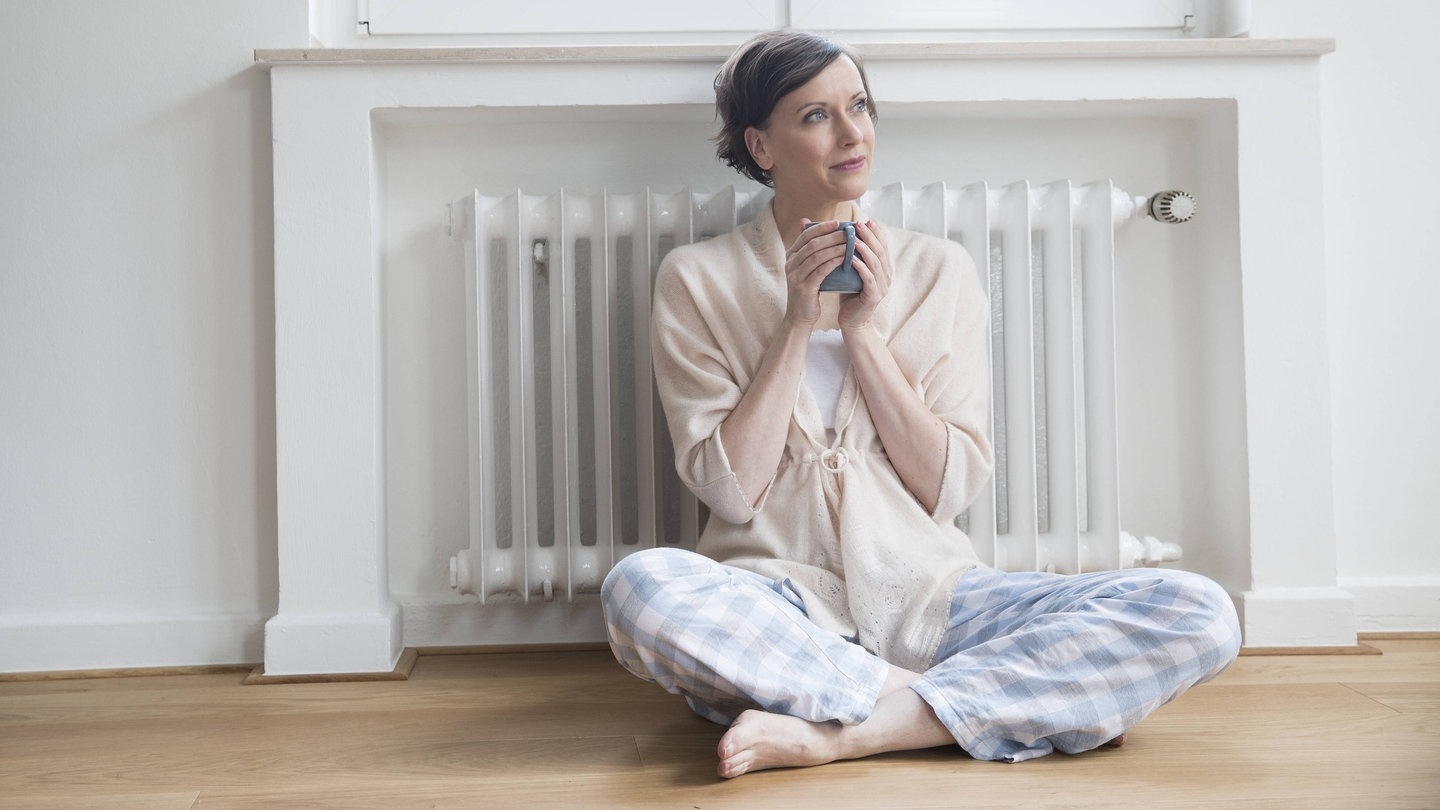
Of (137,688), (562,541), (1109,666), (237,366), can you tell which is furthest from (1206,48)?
(137,688)

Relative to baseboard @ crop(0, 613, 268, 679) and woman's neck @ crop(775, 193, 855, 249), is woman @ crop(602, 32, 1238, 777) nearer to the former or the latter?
woman's neck @ crop(775, 193, 855, 249)

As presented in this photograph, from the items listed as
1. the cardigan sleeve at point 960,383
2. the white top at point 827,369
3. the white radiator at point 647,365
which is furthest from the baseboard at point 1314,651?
the white top at point 827,369

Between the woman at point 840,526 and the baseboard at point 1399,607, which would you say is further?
the baseboard at point 1399,607

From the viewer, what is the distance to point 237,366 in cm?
154

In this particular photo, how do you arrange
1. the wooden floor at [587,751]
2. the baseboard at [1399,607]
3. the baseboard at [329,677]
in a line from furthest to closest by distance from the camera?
the baseboard at [1399,607] < the baseboard at [329,677] < the wooden floor at [587,751]

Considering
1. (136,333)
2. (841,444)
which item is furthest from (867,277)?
(136,333)

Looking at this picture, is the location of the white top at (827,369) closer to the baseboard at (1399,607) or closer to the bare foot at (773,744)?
the bare foot at (773,744)

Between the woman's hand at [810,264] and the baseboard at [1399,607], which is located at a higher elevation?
the woman's hand at [810,264]

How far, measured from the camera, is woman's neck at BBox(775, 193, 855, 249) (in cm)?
136

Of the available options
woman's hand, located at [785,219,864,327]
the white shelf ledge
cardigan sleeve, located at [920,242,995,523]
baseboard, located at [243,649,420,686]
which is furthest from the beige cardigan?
baseboard, located at [243,649,420,686]

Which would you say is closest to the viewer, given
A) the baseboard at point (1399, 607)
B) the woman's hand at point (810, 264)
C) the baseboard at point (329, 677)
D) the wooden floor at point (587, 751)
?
the wooden floor at point (587, 751)

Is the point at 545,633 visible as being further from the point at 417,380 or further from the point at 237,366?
the point at 237,366

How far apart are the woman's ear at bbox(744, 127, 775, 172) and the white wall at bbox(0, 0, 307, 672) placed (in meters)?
0.65

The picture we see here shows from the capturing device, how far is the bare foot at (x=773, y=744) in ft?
3.24
